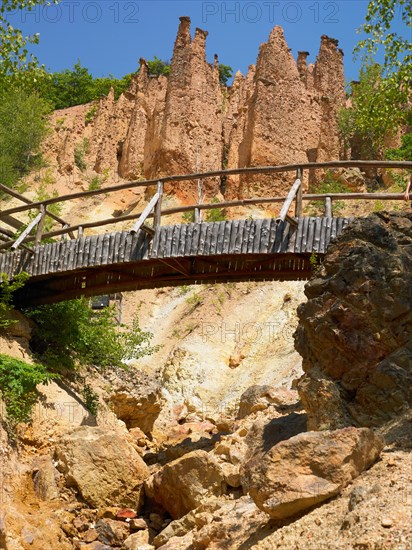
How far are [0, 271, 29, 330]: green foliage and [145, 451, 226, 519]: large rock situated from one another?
447 cm

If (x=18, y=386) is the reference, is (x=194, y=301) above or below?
above

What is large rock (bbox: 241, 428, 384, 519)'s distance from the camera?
7680 millimetres

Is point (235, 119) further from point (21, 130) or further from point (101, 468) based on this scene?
point (101, 468)

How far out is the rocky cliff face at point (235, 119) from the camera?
112 feet

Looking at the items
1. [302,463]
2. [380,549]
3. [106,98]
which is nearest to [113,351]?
[302,463]

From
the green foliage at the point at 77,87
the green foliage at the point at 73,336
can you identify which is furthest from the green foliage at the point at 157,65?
the green foliage at the point at 73,336

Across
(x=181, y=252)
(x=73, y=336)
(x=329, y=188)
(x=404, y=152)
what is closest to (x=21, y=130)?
(x=329, y=188)

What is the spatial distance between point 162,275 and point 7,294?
2533 mm

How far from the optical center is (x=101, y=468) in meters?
11.6

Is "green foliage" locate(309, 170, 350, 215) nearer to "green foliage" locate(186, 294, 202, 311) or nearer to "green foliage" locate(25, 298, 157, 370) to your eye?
"green foliage" locate(186, 294, 202, 311)

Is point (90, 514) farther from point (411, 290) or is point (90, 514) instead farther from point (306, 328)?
point (411, 290)

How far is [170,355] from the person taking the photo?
931 inches

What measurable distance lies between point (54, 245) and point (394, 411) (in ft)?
23.6

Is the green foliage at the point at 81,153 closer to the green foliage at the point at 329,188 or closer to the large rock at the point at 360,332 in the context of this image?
the green foliage at the point at 329,188
